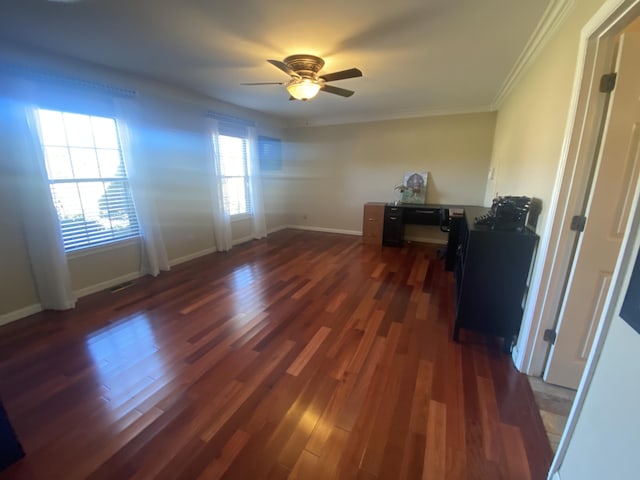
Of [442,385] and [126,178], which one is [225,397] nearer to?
[442,385]

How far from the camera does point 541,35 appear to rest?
2.07 meters

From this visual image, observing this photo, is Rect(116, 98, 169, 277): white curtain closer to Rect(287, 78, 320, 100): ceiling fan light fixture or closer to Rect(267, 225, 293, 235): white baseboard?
Rect(287, 78, 320, 100): ceiling fan light fixture

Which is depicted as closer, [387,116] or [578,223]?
[578,223]

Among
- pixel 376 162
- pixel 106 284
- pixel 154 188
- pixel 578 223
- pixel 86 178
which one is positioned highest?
pixel 376 162

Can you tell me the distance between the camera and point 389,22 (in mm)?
1966

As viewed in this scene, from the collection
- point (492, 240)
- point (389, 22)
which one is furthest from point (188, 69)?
point (492, 240)

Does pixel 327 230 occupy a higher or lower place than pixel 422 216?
lower

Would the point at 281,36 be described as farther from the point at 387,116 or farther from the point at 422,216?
the point at 422,216

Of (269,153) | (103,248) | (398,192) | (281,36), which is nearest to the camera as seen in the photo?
(281,36)

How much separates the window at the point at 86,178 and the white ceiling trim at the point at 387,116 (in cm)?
359

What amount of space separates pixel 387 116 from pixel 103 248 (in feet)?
16.1

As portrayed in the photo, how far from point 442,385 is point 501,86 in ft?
11.9

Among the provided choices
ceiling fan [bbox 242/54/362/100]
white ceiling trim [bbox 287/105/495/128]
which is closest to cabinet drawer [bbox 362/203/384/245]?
white ceiling trim [bbox 287/105/495/128]

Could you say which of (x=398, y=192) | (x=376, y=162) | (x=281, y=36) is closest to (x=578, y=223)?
(x=281, y=36)
